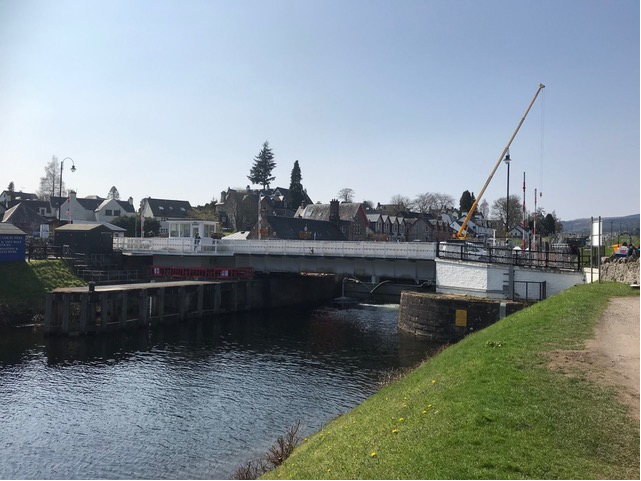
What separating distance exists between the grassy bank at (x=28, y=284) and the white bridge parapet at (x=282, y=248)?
24.8ft

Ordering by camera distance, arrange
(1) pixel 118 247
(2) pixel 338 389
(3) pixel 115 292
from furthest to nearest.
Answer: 1. (1) pixel 118 247
2. (3) pixel 115 292
3. (2) pixel 338 389

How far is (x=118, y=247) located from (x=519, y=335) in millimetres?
42845

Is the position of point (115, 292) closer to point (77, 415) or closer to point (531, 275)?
point (77, 415)

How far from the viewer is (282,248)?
43.6 meters

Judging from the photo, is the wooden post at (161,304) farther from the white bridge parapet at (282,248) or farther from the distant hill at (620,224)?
the distant hill at (620,224)

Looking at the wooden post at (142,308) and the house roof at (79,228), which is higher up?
the house roof at (79,228)

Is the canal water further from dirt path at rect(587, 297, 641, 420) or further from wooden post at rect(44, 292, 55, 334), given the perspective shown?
dirt path at rect(587, 297, 641, 420)

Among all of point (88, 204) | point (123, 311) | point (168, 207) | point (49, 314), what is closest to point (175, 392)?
point (123, 311)

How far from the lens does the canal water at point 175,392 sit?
566 inches

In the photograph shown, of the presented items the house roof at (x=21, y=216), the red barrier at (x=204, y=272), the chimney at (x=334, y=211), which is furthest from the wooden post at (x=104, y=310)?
the chimney at (x=334, y=211)

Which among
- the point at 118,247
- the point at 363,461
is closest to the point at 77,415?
the point at 363,461

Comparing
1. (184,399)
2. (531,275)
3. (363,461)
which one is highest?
(531,275)

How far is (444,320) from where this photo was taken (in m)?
29.2

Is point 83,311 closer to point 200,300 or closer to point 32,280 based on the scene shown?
point 200,300
